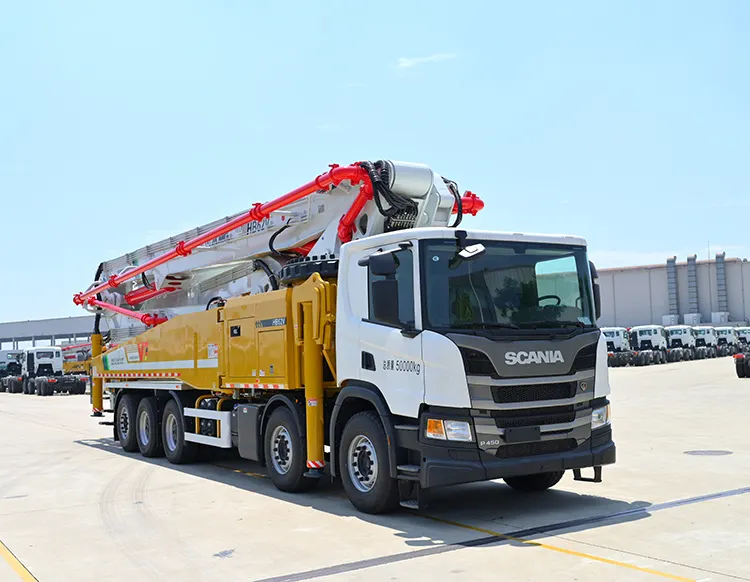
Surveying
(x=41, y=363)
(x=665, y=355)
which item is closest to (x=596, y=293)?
(x=41, y=363)

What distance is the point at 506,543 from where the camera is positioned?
7312 millimetres

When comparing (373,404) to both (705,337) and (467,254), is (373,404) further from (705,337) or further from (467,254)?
(705,337)

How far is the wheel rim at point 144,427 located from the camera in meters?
14.8

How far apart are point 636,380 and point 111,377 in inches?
975

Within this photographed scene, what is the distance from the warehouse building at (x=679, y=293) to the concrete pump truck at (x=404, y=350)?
72.3 m

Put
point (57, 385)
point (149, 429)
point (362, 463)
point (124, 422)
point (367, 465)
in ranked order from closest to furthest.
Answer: point (367, 465) < point (362, 463) < point (149, 429) < point (124, 422) < point (57, 385)

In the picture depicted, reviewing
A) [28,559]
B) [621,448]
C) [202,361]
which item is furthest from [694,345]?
[28,559]

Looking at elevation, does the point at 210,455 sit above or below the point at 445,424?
below

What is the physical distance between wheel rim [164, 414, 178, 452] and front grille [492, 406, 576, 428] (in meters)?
7.34

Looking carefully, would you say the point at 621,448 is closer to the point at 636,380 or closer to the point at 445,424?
the point at 445,424

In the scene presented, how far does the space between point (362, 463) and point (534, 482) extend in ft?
7.51

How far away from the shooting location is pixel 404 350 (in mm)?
8367

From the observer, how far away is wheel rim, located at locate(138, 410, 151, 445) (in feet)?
48.6

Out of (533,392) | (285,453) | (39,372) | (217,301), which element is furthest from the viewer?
(39,372)
